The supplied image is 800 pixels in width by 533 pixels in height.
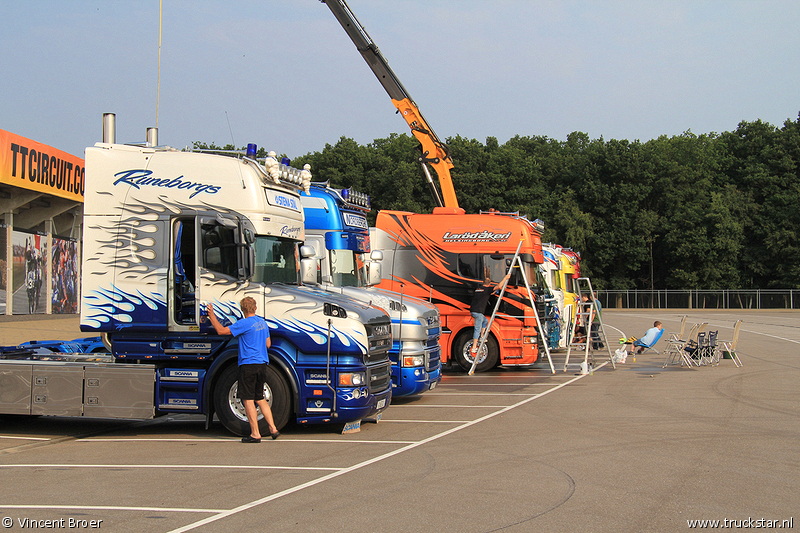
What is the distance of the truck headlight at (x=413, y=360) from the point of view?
1223 centimetres

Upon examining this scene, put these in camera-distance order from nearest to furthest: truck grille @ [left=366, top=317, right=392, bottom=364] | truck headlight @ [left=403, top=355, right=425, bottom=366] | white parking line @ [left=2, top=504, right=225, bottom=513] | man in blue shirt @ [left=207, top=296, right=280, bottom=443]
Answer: white parking line @ [left=2, top=504, right=225, bottom=513], man in blue shirt @ [left=207, top=296, right=280, bottom=443], truck grille @ [left=366, top=317, right=392, bottom=364], truck headlight @ [left=403, top=355, right=425, bottom=366]

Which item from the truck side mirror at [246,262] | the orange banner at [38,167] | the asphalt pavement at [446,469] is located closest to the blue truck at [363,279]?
the asphalt pavement at [446,469]

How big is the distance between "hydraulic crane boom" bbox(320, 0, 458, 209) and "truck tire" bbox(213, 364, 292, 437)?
12.5 m

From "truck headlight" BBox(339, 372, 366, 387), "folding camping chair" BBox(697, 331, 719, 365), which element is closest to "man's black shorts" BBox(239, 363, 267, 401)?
"truck headlight" BBox(339, 372, 366, 387)

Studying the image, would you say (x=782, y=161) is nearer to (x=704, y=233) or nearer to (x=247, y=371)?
(x=704, y=233)

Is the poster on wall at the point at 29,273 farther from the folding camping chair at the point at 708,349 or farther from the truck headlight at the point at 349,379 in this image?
the folding camping chair at the point at 708,349

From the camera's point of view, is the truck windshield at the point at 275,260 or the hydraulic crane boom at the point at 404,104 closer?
the truck windshield at the point at 275,260

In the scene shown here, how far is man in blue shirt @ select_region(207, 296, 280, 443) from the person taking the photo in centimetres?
916

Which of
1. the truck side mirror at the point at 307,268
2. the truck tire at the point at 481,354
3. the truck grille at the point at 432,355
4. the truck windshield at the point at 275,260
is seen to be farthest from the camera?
the truck tire at the point at 481,354

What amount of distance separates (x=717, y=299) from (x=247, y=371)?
61.5 metres

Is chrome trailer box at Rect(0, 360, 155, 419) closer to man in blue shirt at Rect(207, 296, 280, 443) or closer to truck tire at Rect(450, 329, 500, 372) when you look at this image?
man in blue shirt at Rect(207, 296, 280, 443)

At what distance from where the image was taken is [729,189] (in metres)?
67.2

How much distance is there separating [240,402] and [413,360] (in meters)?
3.38

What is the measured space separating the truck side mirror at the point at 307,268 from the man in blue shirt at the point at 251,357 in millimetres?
1522
